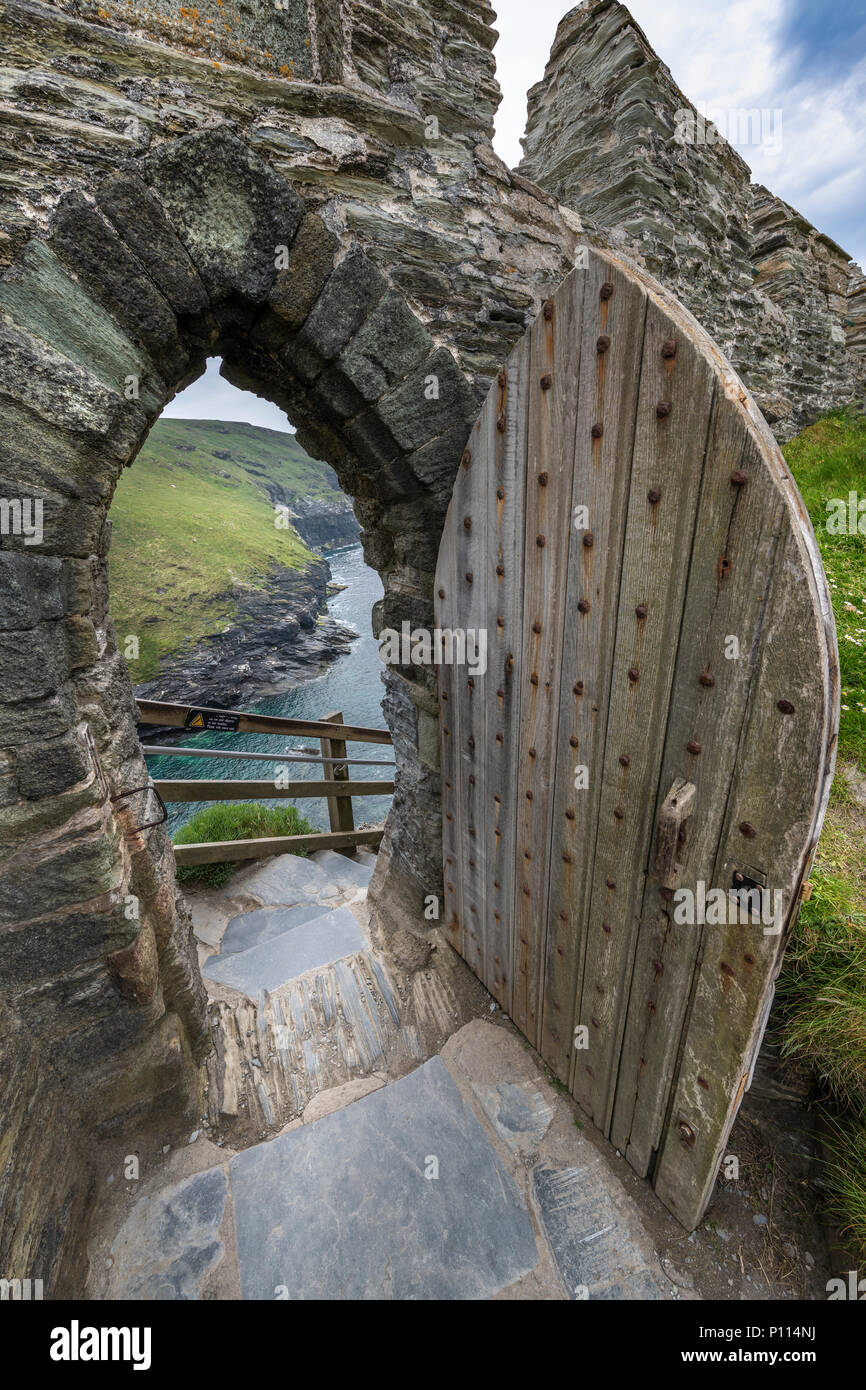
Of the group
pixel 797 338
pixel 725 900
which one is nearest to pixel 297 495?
pixel 797 338

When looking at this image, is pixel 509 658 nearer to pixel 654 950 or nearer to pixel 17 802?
pixel 654 950

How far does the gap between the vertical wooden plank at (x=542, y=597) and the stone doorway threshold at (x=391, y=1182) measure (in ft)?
1.41

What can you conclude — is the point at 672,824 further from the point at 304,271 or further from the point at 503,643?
the point at 304,271

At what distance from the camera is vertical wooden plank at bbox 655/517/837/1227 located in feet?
3.38

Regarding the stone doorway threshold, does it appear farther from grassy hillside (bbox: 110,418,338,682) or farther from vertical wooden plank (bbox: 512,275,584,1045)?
grassy hillside (bbox: 110,418,338,682)

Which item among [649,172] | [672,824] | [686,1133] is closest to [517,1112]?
[686,1133]

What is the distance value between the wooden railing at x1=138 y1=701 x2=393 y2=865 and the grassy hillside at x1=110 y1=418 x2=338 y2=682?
28.1ft

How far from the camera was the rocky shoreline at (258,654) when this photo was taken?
61.0 feet

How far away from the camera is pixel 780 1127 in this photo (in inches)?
68.6

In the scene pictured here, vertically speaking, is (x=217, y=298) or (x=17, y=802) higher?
(x=217, y=298)

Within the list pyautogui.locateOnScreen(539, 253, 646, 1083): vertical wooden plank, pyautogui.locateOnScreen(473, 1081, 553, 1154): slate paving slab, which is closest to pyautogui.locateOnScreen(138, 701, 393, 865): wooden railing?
pyautogui.locateOnScreen(539, 253, 646, 1083): vertical wooden plank

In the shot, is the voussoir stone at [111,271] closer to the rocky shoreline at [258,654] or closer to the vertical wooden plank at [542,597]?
the vertical wooden plank at [542,597]

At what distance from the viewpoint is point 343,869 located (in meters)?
4.21

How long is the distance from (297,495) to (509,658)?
57459mm
